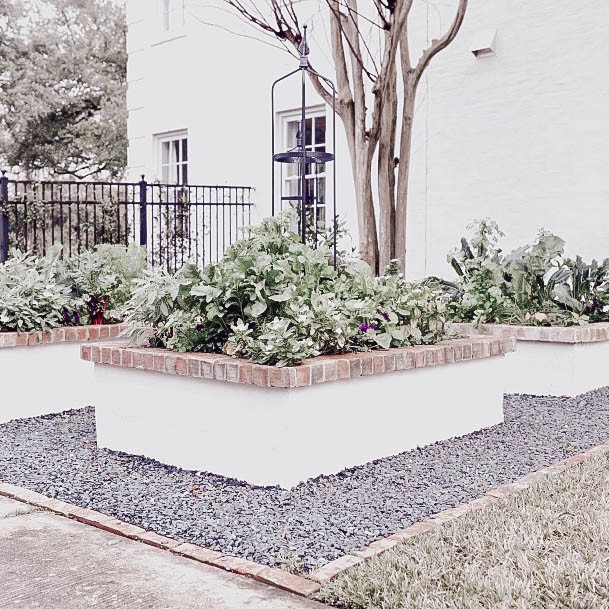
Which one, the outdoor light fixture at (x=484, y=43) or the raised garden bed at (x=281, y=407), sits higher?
the outdoor light fixture at (x=484, y=43)

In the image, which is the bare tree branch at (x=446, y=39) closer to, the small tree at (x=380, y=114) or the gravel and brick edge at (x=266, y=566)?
the small tree at (x=380, y=114)

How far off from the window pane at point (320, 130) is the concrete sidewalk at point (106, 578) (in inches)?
303

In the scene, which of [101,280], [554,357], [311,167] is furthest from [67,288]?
[311,167]

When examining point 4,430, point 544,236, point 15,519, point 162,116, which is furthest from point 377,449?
point 162,116

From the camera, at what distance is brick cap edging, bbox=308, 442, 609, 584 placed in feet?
10.0

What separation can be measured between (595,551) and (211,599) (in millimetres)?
1379

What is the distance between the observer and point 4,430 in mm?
5520

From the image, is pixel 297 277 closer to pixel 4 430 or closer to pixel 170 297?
pixel 170 297

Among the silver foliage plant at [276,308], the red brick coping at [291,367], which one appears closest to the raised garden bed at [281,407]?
the red brick coping at [291,367]

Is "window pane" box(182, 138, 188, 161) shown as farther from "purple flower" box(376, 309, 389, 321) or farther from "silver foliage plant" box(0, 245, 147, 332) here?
"purple flower" box(376, 309, 389, 321)

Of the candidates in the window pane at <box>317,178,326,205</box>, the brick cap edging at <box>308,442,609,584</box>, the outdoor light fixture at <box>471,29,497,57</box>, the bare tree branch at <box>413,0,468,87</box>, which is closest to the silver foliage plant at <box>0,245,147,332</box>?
the brick cap edging at <box>308,442,609,584</box>

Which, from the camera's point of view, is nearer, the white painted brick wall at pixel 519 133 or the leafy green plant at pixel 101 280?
the leafy green plant at pixel 101 280

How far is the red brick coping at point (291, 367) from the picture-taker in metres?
4.06

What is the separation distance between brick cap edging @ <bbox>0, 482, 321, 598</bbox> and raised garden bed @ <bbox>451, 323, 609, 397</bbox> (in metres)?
3.35
